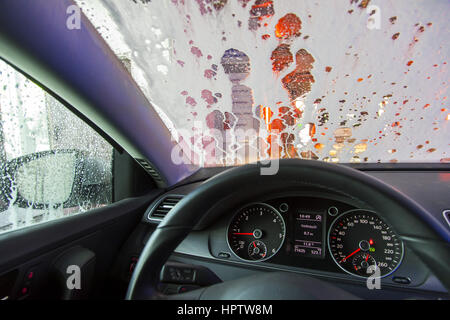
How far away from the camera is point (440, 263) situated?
0.68 metres

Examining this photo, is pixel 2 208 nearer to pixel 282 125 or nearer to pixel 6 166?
pixel 6 166

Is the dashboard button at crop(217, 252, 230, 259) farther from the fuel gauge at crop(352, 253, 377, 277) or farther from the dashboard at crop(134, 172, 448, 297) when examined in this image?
the fuel gauge at crop(352, 253, 377, 277)

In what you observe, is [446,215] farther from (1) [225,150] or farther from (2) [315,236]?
(1) [225,150]

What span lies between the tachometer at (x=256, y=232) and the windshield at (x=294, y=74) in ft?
1.91

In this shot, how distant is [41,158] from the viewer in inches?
51.3

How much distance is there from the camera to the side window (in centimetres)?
112

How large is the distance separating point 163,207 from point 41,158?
707 millimetres

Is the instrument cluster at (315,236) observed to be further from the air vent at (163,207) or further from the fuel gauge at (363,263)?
the air vent at (163,207)

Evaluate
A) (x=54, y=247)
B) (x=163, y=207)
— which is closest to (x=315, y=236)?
(x=163, y=207)

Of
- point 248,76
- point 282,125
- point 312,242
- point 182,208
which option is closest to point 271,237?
point 312,242

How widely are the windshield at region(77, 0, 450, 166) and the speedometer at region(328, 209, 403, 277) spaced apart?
53cm

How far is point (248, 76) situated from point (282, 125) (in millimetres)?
419

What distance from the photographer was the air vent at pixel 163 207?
1.66 m

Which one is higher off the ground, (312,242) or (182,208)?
(182,208)
